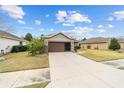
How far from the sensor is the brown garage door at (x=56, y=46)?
2170 centimetres

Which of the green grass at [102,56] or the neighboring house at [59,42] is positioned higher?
the neighboring house at [59,42]

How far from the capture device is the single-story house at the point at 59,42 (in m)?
21.4

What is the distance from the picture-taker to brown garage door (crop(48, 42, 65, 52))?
21.7 m

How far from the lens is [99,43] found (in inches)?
1288

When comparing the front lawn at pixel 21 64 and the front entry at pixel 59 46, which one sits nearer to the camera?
the front lawn at pixel 21 64

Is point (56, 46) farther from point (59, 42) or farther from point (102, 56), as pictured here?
point (102, 56)

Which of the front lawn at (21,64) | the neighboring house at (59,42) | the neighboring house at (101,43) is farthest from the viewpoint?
the neighboring house at (101,43)

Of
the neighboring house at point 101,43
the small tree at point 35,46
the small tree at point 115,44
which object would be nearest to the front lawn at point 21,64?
the small tree at point 35,46

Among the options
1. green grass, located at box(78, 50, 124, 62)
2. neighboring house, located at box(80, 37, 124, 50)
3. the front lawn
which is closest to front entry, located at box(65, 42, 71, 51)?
green grass, located at box(78, 50, 124, 62)

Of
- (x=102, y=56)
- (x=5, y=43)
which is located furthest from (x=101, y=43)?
(x=5, y=43)

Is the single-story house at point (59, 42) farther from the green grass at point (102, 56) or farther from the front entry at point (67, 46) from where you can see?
the green grass at point (102, 56)

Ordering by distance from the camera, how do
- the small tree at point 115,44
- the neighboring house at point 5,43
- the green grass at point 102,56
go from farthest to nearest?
the small tree at point 115,44 → the neighboring house at point 5,43 → the green grass at point 102,56

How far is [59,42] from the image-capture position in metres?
22.2
